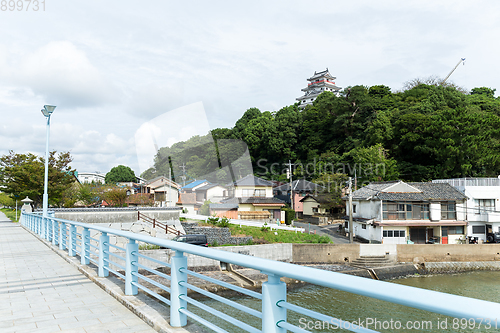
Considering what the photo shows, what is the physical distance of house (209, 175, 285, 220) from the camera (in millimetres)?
37594

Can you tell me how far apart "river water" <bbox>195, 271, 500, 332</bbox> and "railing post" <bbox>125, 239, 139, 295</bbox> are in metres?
9.49

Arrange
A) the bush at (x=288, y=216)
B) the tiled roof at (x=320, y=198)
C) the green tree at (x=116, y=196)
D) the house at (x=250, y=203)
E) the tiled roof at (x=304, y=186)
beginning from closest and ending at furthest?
the green tree at (x=116, y=196) < the house at (x=250, y=203) < the bush at (x=288, y=216) < the tiled roof at (x=320, y=198) < the tiled roof at (x=304, y=186)

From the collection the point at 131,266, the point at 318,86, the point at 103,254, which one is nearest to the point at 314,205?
the point at 103,254

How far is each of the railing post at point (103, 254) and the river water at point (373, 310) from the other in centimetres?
834

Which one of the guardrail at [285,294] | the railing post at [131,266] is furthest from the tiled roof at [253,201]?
the guardrail at [285,294]

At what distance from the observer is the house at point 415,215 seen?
29.1m

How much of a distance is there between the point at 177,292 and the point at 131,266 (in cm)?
162

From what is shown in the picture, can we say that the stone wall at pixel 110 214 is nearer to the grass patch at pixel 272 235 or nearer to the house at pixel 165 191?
the grass patch at pixel 272 235

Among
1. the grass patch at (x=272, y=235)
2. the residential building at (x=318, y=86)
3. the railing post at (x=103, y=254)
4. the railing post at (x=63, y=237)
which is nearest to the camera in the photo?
the railing post at (x=103, y=254)

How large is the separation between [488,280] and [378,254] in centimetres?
777

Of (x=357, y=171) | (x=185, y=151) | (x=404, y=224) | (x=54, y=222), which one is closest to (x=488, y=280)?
(x=404, y=224)

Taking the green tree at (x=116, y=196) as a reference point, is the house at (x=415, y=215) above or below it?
below

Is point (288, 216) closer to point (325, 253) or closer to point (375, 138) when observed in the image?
point (325, 253)

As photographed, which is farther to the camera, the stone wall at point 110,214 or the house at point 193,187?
the house at point 193,187
